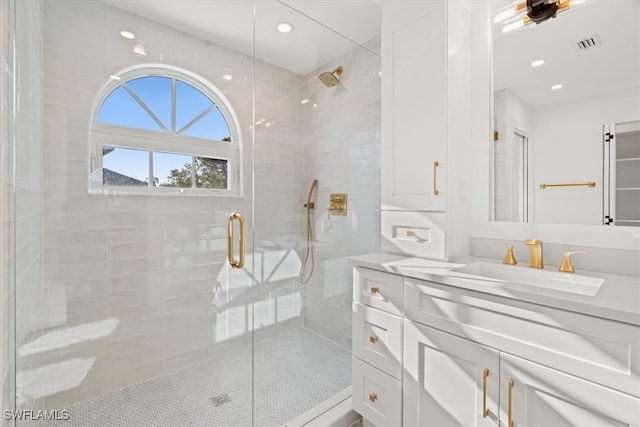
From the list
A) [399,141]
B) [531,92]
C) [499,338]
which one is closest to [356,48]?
[399,141]

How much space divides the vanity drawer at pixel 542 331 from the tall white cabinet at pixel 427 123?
1.23 feet

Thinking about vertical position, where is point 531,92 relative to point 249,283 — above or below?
above

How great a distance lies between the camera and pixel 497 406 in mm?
1013

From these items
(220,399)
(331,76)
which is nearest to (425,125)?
(331,76)

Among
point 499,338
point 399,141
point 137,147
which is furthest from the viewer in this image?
point 137,147

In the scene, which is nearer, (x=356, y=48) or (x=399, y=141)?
(x=399, y=141)

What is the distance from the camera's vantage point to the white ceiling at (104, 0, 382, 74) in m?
1.85

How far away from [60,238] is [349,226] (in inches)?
71.6

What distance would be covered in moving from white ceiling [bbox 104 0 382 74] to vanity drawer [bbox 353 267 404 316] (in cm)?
166

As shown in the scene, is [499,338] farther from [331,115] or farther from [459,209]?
[331,115]

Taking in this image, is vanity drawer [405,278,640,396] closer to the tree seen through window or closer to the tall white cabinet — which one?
the tall white cabinet

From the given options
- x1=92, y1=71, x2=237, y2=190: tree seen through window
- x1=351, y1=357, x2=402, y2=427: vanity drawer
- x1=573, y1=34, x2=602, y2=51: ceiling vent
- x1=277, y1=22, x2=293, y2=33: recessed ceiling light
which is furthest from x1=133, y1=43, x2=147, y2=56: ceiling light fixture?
x1=573, y1=34, x2=602, y2=51: ceiling vent

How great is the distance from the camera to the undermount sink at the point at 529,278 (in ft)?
3.35

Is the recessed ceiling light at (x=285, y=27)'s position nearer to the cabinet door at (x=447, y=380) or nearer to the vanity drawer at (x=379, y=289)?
the vanity drawer at (x=379, y=289)
